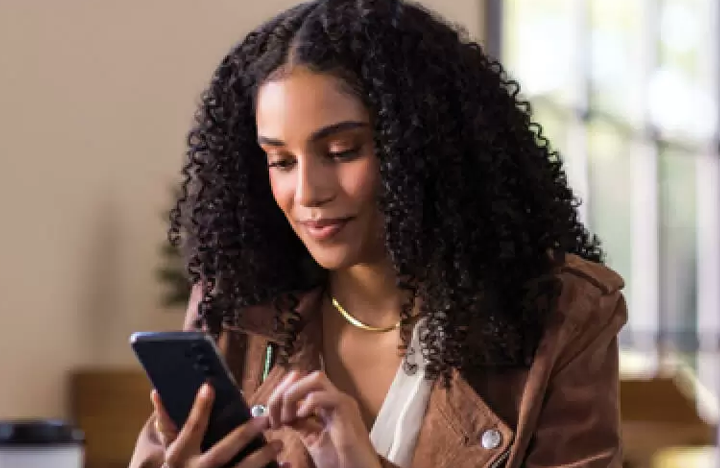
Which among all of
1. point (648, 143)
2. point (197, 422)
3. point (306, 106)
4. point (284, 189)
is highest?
point (306, 106)

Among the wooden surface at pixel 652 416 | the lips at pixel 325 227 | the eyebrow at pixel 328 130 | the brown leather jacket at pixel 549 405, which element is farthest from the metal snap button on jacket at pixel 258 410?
the wooden surface at pixel 652 416

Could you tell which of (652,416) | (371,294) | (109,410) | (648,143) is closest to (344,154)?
(371,294)

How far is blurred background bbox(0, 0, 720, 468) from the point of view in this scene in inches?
129

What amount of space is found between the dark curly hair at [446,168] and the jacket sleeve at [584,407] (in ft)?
0.20

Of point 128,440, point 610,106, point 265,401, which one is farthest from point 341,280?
point 610,106

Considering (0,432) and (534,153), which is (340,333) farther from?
(0,432)

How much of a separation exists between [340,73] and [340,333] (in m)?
0.41

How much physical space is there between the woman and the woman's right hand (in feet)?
0.27

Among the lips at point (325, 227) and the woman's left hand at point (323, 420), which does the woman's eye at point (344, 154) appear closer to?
the lips at point (325, 227)

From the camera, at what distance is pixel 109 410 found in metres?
3.36

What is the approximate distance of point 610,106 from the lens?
504 centimetres

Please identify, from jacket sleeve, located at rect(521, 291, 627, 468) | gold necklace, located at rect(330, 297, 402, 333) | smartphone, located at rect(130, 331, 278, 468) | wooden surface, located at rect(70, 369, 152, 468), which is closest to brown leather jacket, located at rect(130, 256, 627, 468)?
jacket sleeve, located at rect(521, 291, 627, 468)

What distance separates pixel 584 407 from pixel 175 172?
2.35 m

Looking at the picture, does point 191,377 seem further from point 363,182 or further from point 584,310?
point 584,310
